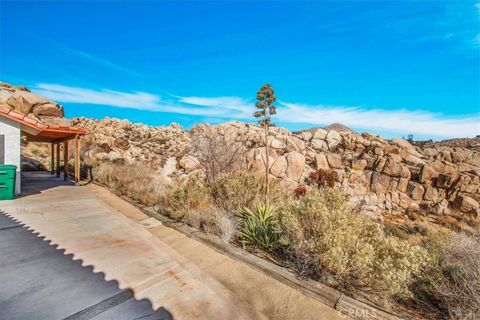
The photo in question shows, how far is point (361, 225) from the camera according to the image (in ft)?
14.7

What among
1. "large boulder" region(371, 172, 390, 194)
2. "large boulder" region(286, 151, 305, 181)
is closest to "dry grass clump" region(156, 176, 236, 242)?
"large boulder" region(286, 151, 305, 181)

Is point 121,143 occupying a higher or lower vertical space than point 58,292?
higher

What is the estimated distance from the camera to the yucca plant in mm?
5059

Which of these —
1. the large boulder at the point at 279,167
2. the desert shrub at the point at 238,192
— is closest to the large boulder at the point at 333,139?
the large boulder at the point at 279,167

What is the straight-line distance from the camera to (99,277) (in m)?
3.83

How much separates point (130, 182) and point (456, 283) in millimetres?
10191

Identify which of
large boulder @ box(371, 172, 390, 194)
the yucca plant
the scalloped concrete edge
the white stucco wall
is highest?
the white stucco wall

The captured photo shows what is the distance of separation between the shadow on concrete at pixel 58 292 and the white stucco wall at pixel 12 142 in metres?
5.66

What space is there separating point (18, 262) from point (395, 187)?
32.7 m

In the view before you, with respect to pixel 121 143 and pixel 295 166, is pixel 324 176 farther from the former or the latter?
pixel 121 143

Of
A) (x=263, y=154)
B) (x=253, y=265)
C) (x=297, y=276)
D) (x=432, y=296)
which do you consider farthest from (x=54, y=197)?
(x=263, y=154)

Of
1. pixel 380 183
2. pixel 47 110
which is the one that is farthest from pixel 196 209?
pixel 47 110

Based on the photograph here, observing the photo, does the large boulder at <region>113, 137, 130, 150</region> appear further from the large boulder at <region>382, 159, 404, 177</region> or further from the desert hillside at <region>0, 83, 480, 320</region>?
the large boulder at <region>382, 159, 404, 177</region>

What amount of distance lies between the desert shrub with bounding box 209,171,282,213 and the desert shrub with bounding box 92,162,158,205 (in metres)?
2.33
